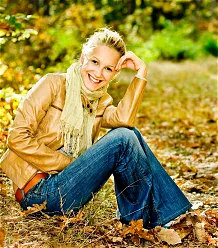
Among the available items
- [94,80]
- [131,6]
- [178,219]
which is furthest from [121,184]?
[131,6]

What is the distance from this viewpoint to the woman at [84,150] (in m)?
2.95

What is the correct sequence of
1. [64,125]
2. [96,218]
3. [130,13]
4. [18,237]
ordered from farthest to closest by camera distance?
[130,13], [96,218], [64,125], [18,237]

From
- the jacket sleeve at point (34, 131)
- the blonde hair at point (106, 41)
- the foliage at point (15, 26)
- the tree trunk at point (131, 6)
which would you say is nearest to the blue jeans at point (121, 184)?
the jacket sleeve at point (34, 131)

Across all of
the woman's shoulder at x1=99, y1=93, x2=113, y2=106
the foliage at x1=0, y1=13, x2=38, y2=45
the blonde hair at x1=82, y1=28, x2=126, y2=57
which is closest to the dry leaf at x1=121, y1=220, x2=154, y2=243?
the woman's shoulder at x1=99, y1=93, x2=113, y2=106

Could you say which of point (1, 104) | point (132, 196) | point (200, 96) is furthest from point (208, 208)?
point (200, 96)

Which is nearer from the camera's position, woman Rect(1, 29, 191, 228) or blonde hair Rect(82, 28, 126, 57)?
woman Rect(1, 29, 191, 228)

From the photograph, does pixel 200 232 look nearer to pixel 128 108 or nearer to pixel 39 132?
pixel 128 108

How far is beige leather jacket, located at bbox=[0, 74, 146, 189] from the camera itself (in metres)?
2.92

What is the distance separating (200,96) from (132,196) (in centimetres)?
637

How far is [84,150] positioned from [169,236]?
2.55ft

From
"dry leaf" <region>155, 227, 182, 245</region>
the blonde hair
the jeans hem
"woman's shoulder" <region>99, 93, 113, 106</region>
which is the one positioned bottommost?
"dry leaf" <region>155, 227, 182, 245</region>

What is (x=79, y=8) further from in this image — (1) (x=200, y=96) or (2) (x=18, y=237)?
(2) (x=18, y=237)

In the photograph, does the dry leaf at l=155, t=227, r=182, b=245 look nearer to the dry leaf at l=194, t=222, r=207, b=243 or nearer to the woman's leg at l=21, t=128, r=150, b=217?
the dry leaf at l=194, t=222, r=207, b=243

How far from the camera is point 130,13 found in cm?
1594
